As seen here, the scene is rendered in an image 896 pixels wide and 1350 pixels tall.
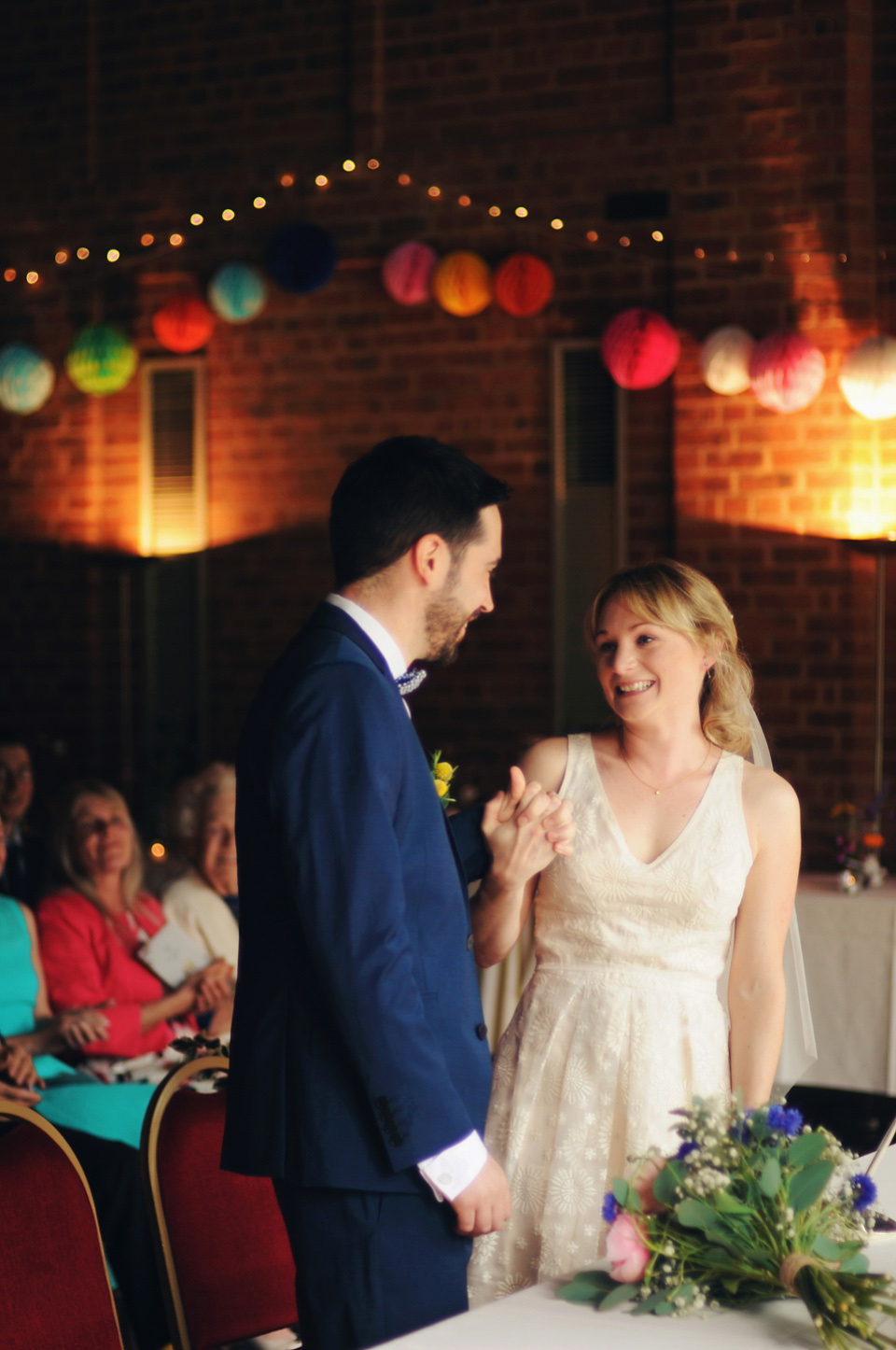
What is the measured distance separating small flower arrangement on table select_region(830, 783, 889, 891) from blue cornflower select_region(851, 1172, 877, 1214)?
146 inches

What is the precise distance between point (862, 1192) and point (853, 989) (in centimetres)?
355

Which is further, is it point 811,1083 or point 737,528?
point 737,528

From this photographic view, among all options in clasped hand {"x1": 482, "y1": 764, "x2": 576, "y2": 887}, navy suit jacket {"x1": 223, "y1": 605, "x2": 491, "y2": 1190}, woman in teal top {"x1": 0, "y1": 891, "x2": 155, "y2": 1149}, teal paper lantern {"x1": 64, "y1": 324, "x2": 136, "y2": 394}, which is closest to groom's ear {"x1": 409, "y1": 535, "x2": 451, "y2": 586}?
navy suit jacket {"x1": 223, "y1": 605, "x2": 491, "y2": 1190}

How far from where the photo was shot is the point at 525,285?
20.0 feet

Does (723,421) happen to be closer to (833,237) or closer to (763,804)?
(833,237)

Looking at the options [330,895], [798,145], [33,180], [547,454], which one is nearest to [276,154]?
[33,180]

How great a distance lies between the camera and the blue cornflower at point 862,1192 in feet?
5.14

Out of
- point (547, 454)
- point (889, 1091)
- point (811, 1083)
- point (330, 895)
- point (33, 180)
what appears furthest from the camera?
point (33, 180)

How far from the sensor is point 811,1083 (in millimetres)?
5211

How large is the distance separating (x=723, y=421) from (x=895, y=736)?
1.40 m

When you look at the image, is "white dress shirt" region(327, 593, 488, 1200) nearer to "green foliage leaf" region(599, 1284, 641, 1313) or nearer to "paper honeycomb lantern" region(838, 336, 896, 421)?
"green foliage leaf" region(599, 1284, 641, 1313)

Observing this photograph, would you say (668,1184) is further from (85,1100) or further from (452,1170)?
(85,1100)

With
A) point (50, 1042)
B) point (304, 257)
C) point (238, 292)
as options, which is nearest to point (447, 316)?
point (304, 257)

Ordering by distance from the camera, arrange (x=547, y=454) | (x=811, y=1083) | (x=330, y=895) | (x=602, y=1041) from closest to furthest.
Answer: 1. (x=330, y=895)
2. (x=602, y=1041)
3. (x=811, y=1083)
4. (x=547, y=454)
